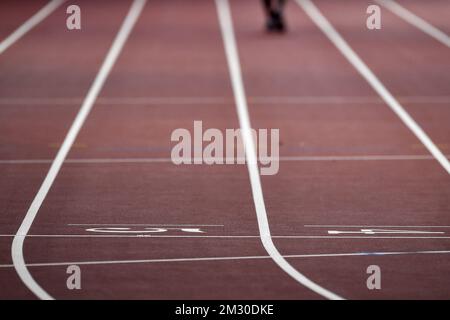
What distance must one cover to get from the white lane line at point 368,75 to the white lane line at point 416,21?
5.24ft

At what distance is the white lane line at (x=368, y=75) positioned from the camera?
12.7 metres

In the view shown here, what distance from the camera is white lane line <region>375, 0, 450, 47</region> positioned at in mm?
21134

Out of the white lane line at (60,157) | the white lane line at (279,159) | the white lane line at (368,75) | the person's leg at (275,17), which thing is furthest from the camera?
the person's leg at (275,17)

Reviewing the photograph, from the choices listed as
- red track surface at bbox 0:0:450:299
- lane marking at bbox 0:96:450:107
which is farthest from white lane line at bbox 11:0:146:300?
lane marking at bbox 0:96:450:107

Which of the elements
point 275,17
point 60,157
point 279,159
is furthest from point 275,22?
point 60,157

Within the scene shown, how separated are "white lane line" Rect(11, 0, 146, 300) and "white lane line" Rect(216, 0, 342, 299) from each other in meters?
1.71

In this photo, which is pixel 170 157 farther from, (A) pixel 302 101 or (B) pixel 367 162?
(A) pixel 302 101

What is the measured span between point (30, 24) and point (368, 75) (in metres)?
8.06

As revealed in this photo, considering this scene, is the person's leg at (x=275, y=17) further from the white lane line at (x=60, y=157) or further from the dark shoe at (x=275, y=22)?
the white lane line at (x=60, y=157)

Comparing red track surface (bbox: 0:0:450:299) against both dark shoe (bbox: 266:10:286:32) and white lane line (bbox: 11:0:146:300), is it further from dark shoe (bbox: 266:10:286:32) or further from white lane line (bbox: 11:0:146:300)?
dark shoe (bbox: 266:10:286:32)

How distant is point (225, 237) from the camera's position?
918cm

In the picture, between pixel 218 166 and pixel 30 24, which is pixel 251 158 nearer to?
pixel 218 166

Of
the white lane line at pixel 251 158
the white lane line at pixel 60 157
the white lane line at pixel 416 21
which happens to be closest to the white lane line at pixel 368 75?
the white lane line at pixel 416 21

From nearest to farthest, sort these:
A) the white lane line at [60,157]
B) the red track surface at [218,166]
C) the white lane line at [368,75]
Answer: the white lane line at [60,157], the red track surface at [218,166], the white lane line at [368,75]
